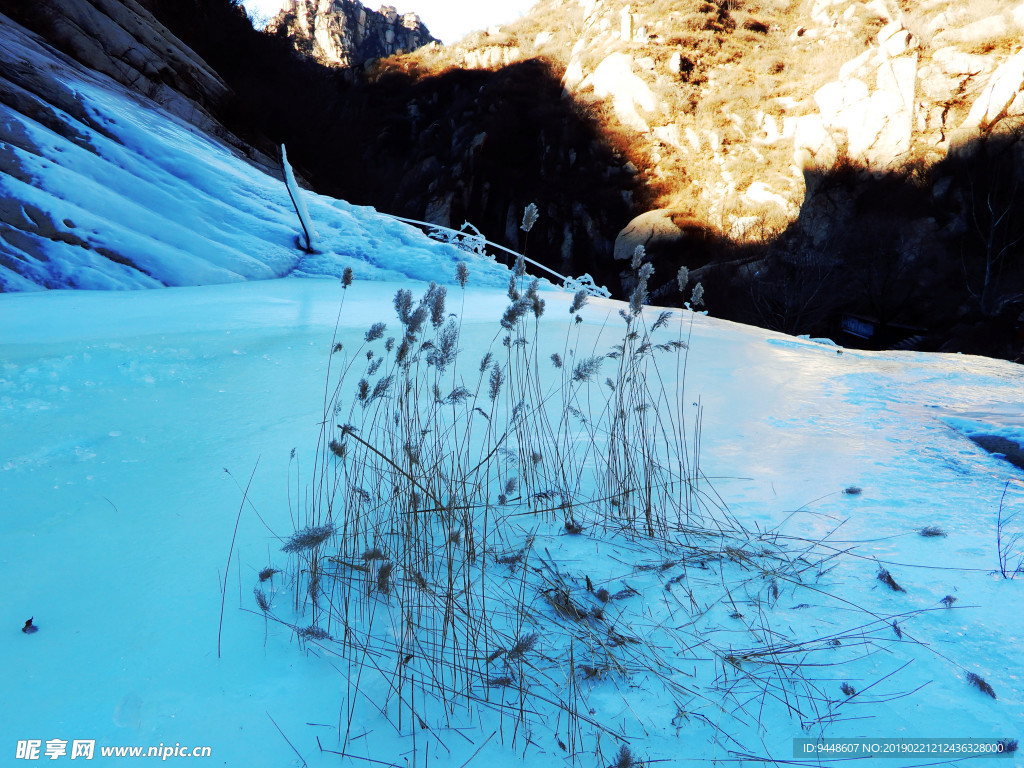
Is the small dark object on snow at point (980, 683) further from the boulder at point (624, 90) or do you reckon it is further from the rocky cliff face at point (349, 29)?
the rocky cliff face at point (349, 29)

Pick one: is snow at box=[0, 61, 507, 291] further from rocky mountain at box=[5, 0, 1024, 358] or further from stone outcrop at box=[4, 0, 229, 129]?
rocky mountain at box=[5, 0, 1024, 358]

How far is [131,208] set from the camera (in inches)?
198

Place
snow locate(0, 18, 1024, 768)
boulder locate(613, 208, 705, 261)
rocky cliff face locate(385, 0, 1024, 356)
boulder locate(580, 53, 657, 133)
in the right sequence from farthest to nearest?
boulder locate(580, 53, 657, 133)
boulder locate(613, 208, 705, 261)
rocky cliff face locate(385, 0, 1024, 356)
snow locate(0, 18, 1024, 768)

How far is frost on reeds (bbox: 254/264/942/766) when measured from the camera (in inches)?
50.4

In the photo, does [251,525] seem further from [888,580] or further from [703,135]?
[703,135]

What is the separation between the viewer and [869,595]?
1.63m

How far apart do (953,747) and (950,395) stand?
11.2ft

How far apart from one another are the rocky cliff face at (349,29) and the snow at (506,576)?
143 feet

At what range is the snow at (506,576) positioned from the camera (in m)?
1.23

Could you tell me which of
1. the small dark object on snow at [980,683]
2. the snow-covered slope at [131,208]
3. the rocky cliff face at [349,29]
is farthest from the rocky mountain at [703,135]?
the small dark object on snow at [980,683]

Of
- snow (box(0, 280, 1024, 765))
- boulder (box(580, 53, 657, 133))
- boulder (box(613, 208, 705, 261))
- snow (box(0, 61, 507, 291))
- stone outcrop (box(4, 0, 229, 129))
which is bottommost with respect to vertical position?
snow (box(0, 280, 1024, 765))

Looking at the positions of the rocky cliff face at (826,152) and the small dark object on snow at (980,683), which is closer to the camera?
the small dark object on snow at (980,683)

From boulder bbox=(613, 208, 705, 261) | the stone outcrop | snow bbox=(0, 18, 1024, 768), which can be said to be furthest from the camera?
boulder bbox=(613, 208, 705, 261)

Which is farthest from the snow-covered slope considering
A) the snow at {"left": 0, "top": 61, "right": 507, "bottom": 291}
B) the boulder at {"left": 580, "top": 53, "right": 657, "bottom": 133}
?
the boulder at {"left": 580, "top": 53, "right": 657, "bottom": 133}
